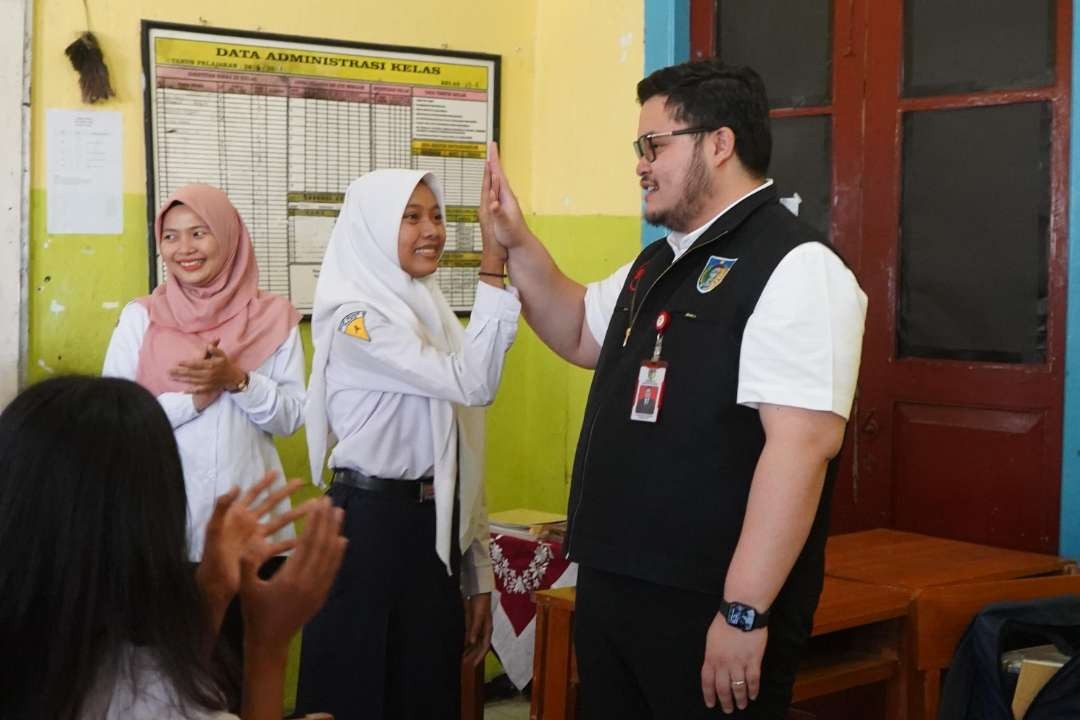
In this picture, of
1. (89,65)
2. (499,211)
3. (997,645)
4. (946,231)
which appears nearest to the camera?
(499,211)

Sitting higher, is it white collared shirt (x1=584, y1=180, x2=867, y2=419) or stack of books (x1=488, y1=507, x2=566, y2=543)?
white collared shirt (x1=584, y1=180, x2=867, y2=419)

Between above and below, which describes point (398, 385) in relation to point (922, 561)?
above

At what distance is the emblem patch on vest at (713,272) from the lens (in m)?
2.01

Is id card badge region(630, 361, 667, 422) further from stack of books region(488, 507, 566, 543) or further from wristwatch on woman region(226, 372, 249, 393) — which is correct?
stack of books region(488, 507, 566, 543)

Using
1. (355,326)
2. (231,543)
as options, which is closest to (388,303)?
(355,326)

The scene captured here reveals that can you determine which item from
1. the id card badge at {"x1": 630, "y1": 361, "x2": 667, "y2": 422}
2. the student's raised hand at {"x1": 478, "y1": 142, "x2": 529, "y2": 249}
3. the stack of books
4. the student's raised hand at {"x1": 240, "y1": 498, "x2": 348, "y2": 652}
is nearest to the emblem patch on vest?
the id card badge at {"x1": 630, "y1": 361, "x2": 667, "y2": 422}

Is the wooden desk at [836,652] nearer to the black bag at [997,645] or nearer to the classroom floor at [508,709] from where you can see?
the black bag at [997,645]

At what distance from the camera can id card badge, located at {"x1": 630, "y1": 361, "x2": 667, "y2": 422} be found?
2002mm

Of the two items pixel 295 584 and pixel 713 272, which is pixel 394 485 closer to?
pixel 713 272

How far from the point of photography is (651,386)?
2020 millimetres

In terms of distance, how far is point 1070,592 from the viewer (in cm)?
273

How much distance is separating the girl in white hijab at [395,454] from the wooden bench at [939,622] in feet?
3.03

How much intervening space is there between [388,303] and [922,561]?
1.31m

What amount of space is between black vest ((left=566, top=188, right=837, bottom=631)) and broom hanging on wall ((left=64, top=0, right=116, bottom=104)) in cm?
196
